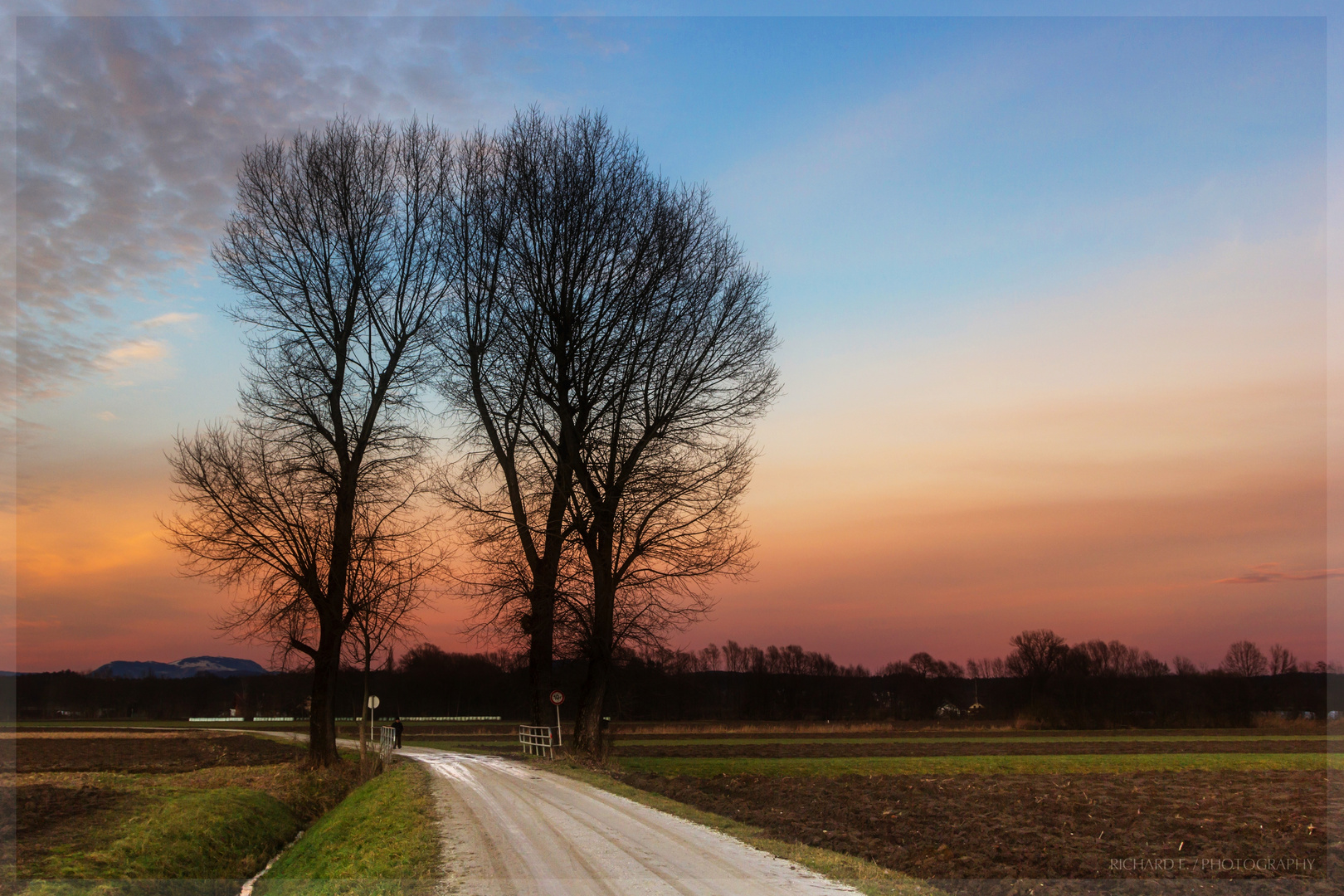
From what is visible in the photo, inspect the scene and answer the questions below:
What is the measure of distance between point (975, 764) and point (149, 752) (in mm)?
38728

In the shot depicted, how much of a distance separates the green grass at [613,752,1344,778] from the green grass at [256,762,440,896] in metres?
8.29

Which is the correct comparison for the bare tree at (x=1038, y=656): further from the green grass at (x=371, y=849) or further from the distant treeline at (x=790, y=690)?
the green grass at (x=371, y=849)

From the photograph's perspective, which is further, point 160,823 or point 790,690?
point 790,690

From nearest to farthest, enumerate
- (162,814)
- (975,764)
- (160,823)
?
(160,823) < (162,814) < (975,764)

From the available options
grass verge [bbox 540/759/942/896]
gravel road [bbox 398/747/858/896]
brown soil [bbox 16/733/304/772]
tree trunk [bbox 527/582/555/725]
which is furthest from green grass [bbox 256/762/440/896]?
brown soil [bbox 16/733/304/772]

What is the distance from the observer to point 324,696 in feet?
90.8

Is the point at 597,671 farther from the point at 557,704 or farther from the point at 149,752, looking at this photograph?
the point at 149,752

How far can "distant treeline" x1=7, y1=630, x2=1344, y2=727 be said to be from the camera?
88.2m

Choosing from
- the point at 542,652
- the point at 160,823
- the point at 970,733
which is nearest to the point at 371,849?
the point at 160,823

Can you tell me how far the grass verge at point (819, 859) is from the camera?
9951mm

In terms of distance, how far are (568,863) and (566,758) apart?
1504 cm

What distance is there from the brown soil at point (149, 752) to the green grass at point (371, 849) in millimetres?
14273

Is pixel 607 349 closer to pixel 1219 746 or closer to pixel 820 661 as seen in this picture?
pixel 1219 746

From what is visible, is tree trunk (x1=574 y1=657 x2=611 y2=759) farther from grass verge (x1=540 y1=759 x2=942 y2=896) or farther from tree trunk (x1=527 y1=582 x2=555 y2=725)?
grass verge (x1=540 y1=759 x2=942 y2=896)
